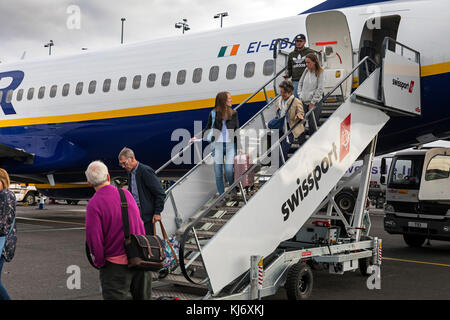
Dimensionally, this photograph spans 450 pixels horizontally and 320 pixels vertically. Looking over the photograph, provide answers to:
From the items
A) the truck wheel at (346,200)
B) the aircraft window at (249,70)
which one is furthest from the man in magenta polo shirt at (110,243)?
the truck wheel at (346,200)

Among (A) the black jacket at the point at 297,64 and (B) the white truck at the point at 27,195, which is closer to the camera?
(A) the black jacket at the point at 297,64

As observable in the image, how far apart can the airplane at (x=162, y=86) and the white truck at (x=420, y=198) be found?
2.19 m

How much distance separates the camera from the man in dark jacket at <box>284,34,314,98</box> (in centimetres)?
873

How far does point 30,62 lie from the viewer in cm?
1642

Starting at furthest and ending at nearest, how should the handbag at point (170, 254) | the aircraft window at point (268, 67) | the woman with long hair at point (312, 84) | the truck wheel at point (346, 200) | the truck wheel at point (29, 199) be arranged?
the truck wheel at point (29, 199)
the truck wheel at point (346, 200)
the aircraft window at point (268, 67)
the woman with long hair at point (312, 84)
the handbag at point (170, 254)

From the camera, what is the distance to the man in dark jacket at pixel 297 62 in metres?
8.73

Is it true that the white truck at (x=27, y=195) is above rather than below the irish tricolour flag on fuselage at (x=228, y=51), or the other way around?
below

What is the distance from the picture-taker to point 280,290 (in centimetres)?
733

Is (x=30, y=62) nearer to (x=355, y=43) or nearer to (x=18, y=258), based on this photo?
(x=18, y=258)

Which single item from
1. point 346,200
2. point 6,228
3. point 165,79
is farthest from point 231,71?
point 346,200

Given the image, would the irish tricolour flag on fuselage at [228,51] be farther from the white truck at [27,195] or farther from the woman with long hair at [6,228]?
the white truck at [27,195]

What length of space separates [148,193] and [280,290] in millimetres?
2436
